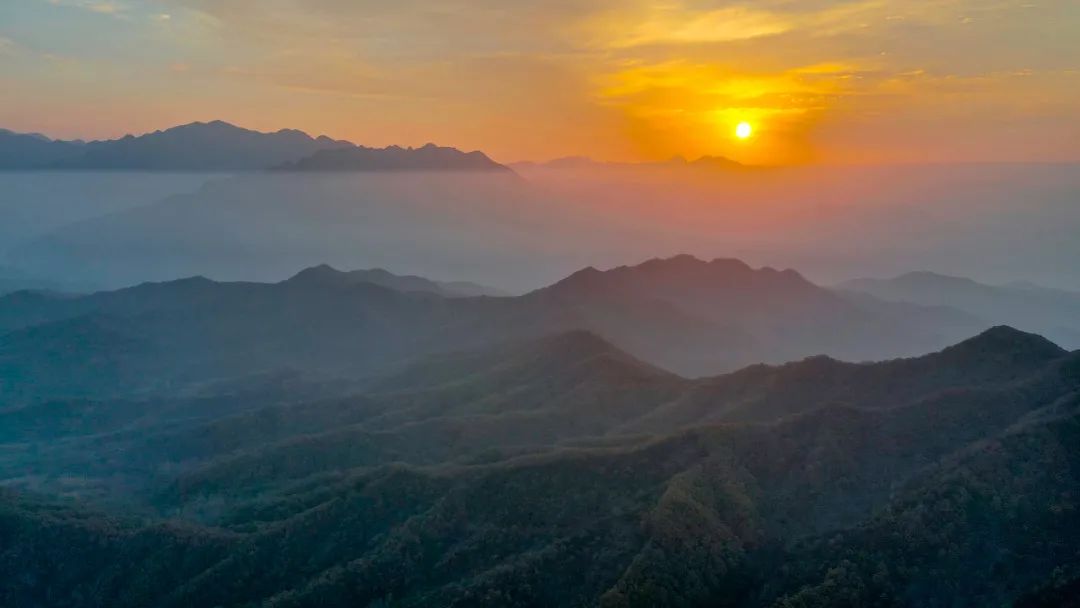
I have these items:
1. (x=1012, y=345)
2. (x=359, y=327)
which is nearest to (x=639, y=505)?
(x=1012, y=345)

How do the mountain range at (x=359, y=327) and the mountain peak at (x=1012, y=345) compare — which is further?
the mountain range at (x=359, y=327)

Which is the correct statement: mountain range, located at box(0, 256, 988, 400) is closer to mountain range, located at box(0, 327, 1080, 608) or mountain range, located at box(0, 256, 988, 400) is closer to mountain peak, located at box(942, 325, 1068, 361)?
mountain range, located at box(0, 327, 1080, 608)

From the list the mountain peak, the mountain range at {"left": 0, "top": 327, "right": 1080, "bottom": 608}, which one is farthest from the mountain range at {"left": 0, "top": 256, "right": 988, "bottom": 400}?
the mountain peak

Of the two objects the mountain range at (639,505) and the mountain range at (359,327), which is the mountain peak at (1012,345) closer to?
the mountain range at (639,505)

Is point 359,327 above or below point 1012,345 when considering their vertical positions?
below

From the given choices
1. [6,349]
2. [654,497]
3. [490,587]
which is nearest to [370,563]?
[490,587]

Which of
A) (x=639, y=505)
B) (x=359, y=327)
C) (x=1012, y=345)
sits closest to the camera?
(x=639, y=505)

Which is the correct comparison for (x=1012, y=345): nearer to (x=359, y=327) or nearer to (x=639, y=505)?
(x=639, y=505)

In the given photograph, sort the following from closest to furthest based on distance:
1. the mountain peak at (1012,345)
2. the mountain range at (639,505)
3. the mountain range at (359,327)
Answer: the mountain range at (639,505)
the mountain peak at (1012,345)
the mountain range at (359,327)

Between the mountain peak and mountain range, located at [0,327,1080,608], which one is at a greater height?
the mountain peak

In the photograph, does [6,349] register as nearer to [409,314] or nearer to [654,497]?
[409,314]

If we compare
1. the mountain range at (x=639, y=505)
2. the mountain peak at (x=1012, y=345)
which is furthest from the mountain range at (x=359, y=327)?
the mountain peak at (x=1012, y=345)
